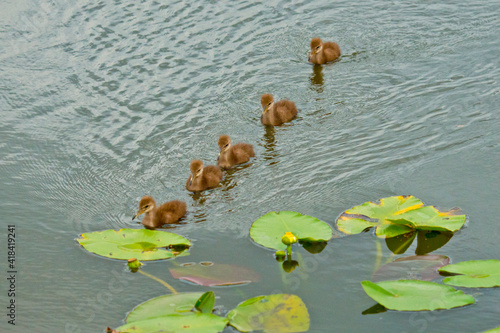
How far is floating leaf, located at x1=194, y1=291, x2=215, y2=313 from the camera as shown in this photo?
5.32m

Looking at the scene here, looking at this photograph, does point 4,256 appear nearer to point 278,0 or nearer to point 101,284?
point 101,284

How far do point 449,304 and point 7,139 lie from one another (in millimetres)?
5987

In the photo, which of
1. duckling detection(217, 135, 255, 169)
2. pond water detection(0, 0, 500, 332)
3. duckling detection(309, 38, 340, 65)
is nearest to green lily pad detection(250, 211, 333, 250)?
pond water detection(0, 0, 500, 332)

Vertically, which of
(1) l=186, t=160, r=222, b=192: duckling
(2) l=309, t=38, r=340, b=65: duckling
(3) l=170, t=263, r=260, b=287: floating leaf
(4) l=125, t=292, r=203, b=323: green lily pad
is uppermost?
(2) l=309, t=38, r=340, b=65: duckling

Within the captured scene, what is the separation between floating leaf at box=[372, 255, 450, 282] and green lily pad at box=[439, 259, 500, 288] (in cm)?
13

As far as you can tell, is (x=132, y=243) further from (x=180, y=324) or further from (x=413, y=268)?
(x=413, y=268)

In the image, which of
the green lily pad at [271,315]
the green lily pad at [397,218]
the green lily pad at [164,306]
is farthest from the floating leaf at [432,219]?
the green lily pad at [164,306]

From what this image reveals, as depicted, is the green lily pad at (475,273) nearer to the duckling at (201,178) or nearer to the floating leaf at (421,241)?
the floating leaf at (421,241)

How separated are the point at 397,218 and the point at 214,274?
1840mm

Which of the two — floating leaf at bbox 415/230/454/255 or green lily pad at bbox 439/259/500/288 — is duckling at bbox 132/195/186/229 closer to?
floating leaf at bbox 415/230/454/255

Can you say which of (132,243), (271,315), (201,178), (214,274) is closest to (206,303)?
(271,315)

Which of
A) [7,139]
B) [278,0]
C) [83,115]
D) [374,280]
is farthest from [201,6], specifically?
[374,280]

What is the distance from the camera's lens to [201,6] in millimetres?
12500

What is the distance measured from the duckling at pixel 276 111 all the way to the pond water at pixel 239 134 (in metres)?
0.19
